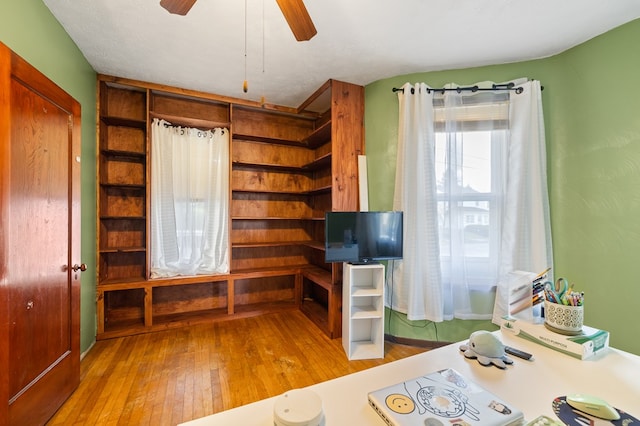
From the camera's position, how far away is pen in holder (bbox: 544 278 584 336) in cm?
104

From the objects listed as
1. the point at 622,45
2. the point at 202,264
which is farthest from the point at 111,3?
the point at 622,45

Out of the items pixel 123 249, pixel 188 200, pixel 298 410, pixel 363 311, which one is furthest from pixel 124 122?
pixel 298 410

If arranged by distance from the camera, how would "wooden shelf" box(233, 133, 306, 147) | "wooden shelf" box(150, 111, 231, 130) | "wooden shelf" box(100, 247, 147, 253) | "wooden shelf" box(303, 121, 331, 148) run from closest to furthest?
"wooden shelf" box(100, 247, 147, 253)
"wooden shelf" box(150, 111, 231, 130)
"wooden shelf" box(303, 121, 331, 148)
"wooden shelf" box(233, 133, 306, 147)

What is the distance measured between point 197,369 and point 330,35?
2.89 metres

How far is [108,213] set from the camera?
2.86 metres

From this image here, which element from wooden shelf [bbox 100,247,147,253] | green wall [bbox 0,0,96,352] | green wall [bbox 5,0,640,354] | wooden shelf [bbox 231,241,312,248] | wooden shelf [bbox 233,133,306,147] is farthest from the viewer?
wooden shelf [bbox 233,133,306,147]

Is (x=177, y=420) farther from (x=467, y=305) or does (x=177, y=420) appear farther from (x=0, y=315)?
(x=467, y=305)

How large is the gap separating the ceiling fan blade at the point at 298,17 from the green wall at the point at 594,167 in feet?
5.28

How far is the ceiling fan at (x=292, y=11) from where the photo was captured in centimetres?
120

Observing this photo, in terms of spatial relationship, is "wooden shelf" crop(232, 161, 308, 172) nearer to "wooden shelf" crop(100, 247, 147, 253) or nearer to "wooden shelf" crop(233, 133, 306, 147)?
"wooden shelf" crop(233, 133, 306, 147)

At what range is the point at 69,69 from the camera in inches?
81.4

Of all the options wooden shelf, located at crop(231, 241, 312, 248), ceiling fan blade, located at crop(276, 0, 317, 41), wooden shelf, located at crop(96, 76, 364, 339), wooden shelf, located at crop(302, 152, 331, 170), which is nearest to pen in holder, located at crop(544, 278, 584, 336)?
ceiling fan blade, located at crop(276, 0, 317, 41)

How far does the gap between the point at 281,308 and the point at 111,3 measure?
3244 millimetres

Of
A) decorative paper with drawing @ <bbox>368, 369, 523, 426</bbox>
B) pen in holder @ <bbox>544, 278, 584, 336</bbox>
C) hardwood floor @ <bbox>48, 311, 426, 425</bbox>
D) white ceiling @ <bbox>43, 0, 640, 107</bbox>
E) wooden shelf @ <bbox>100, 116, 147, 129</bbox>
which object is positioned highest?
white ceiling @ <bbox>43, 0, 640, 107</bbox>
